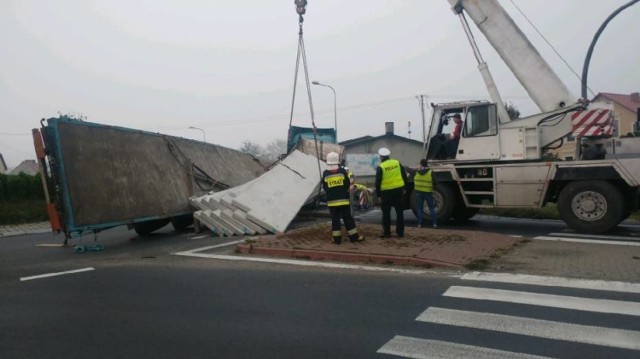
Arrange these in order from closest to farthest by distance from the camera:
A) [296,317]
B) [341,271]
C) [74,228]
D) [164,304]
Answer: [296,317]
[164,304]
[341,271]
[74,228]

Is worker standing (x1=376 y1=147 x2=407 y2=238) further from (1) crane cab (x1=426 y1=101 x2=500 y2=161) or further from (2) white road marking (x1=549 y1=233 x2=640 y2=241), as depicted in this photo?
(2) white road marking (x1=549 y1=233 x2=640 y2=241)

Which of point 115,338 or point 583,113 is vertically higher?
point 583,113

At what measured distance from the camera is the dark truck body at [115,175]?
947 centimetres

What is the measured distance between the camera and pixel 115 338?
4734mm

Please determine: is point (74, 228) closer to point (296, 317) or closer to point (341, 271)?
point (341, 271)

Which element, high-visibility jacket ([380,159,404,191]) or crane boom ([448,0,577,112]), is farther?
crane boom ([448,0,577,112])

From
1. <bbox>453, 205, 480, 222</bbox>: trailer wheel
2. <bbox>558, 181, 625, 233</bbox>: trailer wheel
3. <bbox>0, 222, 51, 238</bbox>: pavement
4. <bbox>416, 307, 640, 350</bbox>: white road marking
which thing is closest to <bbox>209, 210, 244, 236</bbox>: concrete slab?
<bbox>453, 205, 480, 222</bbox>: trailer wheel

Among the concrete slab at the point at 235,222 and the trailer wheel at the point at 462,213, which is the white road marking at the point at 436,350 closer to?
the concrete slab at the point at 235,222

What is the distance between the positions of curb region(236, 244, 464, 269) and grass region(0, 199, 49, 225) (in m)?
15.8

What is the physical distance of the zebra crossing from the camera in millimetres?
4184

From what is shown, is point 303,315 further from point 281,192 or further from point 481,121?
point 481,121

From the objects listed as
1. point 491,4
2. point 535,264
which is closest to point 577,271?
point 535,264

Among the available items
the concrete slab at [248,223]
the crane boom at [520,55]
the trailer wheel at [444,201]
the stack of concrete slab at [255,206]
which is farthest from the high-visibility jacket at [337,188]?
the crane boom at [520,55]

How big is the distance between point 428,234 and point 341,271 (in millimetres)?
3246
